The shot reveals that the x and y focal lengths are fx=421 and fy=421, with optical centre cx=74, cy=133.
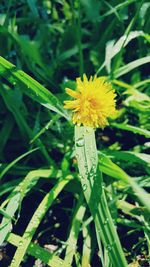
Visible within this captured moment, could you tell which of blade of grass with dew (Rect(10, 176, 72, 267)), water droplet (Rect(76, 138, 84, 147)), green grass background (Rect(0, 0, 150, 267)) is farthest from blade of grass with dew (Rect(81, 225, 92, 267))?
water droplet (Rect(76, 138, 84, 147))

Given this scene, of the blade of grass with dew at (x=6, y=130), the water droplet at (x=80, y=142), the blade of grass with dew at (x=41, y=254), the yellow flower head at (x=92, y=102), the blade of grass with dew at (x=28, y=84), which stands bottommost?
the blade of grass with dew at (x=41, y=254)

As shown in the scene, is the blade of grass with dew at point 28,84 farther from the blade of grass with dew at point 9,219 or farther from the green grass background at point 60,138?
the blade of grass with dew at point 9,219

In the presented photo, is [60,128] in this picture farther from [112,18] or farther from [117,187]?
[112,18]

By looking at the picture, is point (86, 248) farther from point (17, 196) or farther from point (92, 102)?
point (92, 102)

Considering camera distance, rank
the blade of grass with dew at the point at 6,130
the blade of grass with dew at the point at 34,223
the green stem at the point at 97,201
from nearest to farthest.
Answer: the green stem at the point at 97,201, the blade of grass with dew at the point at 34,223, the blade of grass with dew at the point at 6,130

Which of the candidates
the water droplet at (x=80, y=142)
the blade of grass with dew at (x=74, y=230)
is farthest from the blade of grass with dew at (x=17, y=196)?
the water droplet at (x=80, y=142)

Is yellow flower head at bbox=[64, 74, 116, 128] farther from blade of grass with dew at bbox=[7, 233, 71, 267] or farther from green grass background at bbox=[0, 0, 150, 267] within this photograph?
blade of grass with dew at bbox=[7, 233, 71, 267]
